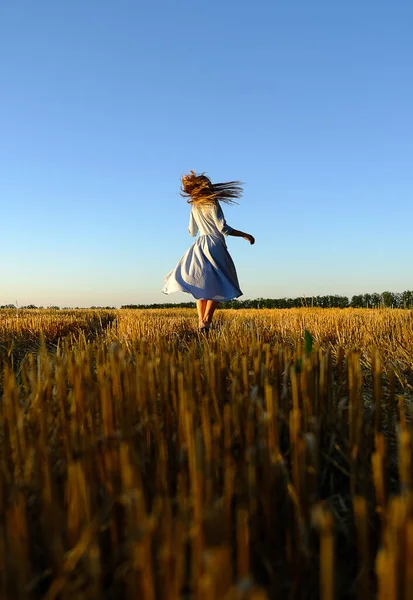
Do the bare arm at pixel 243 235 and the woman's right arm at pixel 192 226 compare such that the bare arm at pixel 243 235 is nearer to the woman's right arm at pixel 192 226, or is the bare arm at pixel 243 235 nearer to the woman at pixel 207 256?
the woman at pixel 207 256

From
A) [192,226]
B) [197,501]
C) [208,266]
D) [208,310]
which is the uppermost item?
[192,226]

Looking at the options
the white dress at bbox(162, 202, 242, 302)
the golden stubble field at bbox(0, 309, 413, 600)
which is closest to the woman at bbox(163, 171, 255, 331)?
the white dress at bbox(162, 202, 242, 302)

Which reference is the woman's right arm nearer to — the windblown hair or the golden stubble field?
the windblown hair

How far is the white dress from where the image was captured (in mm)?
6543

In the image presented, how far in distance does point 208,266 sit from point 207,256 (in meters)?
0.14

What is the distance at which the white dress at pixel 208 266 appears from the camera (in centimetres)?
654

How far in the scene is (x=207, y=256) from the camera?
6684mm

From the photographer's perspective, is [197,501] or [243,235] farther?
[243,235]

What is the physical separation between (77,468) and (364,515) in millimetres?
497

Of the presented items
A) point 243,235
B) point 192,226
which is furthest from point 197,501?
point 192,226

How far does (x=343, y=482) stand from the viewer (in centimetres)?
153

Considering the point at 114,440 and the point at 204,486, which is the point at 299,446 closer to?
the point at 204,486

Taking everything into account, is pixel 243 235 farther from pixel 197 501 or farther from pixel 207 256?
pixel 197 501

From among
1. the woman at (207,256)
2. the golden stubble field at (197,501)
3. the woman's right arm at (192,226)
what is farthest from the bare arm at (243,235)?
the golden stubble field at (197,501)
